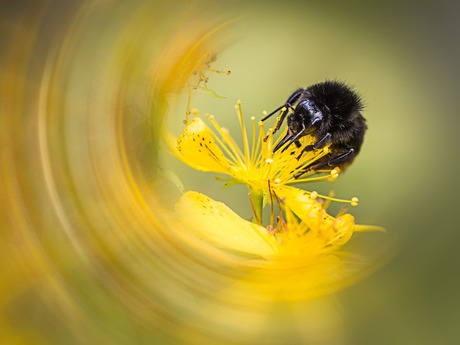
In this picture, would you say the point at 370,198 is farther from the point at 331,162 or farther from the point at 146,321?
the point at 146,321

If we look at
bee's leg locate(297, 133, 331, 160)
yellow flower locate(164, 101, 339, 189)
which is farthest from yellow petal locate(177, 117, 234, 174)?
bee's leg locate(297, 133, 331, 160)

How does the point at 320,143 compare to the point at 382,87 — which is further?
the point at 382,87

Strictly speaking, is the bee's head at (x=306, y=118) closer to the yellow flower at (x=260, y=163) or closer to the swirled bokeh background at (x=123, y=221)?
the yellow flower at (x=260, y=163)

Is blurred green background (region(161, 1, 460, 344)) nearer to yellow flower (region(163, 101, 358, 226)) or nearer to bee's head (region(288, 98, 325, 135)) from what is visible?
yellow flower (region(163, 101, 358, 226))

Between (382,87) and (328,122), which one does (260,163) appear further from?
(382,87)

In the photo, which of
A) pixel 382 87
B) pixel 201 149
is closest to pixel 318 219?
pixel 201 149

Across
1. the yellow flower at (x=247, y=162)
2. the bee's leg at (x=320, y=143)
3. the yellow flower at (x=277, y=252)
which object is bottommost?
the yellow flower at (x=277, y=252)

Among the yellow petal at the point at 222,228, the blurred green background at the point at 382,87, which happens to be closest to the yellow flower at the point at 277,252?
the yellow petal at the point at 222,228
